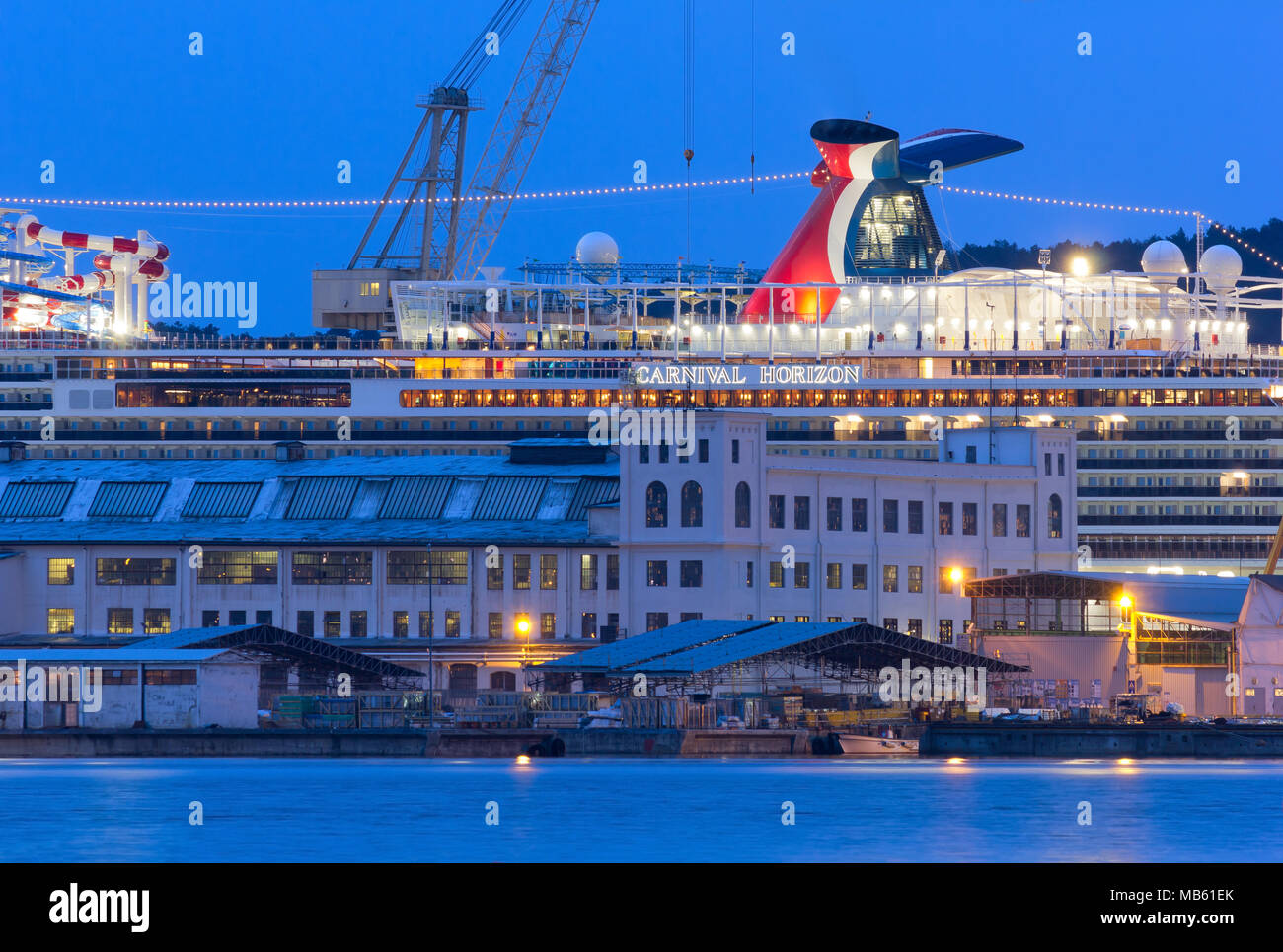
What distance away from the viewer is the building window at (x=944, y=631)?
11819 cm

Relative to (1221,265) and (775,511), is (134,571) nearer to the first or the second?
(775,511)

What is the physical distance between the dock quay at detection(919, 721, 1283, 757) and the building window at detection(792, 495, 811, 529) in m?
20.1

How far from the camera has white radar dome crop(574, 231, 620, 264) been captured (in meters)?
168

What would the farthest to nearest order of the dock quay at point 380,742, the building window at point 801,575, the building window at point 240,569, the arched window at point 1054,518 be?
the arched window at point 1054,518
the building window at point 240,569
the building window at point 801,575
the dock quay at point 380,742

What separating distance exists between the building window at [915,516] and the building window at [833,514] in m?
4.12

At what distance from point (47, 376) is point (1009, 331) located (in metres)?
59.1

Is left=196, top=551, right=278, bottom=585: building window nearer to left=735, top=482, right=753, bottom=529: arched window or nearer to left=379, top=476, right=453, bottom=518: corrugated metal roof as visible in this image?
left=379, top=476, right=453, bottom=518: corrugated metal roof

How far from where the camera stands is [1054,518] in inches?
4911

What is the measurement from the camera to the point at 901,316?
515 feet

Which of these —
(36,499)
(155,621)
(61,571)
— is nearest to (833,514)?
(155,621)

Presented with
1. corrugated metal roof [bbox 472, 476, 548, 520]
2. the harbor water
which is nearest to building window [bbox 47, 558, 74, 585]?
corrugated metal roof [bbox 472, 476, 548, 520]

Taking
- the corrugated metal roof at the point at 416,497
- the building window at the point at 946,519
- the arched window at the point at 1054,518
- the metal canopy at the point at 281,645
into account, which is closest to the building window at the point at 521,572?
the corrugated metal roof at the point at 416,497

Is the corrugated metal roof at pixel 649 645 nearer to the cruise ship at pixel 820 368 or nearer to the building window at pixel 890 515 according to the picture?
the building window at pixel 890 515
